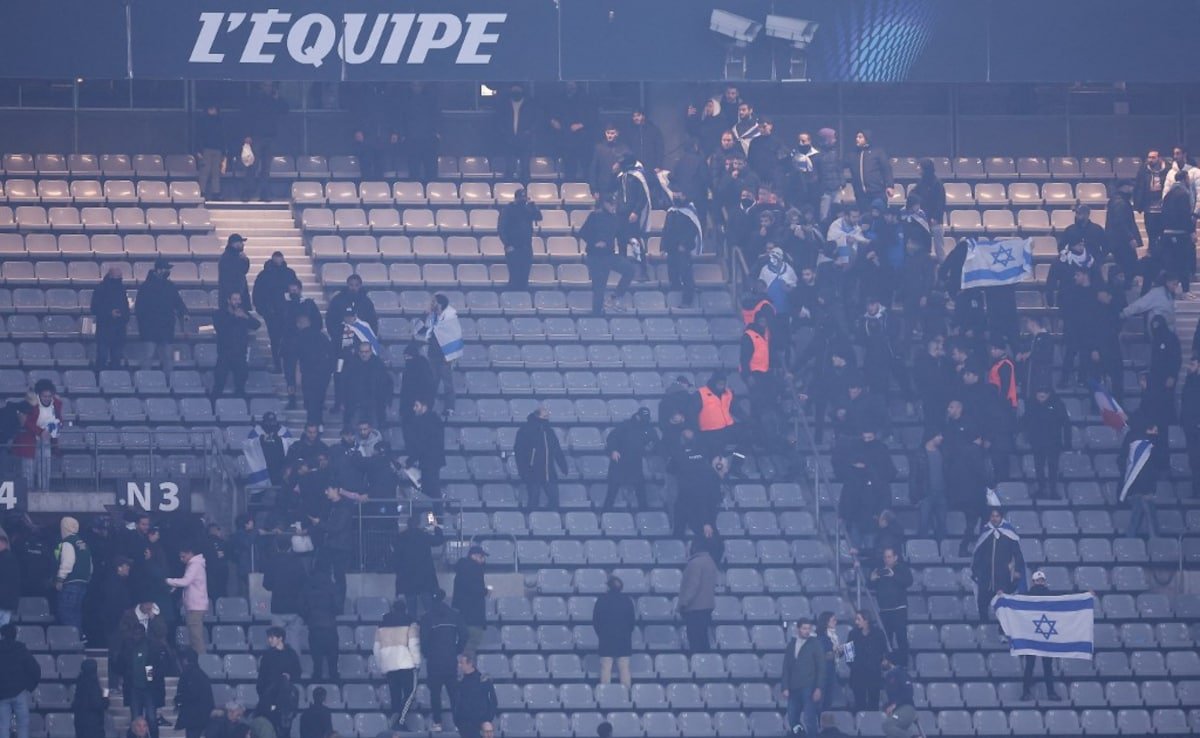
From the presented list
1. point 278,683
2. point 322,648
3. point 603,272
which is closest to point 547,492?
point 322,648

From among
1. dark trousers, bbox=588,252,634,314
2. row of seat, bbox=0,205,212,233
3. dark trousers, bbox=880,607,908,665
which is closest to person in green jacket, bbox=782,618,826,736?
dark trousers, bbox=880,607,908,665

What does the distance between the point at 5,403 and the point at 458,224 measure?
6587 millimetres

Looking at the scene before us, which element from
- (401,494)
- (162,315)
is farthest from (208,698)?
(162,315)

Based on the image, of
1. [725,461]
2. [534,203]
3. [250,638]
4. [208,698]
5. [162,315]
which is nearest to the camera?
[208,698]

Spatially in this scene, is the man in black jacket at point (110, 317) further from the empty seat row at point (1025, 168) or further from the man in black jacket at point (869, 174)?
the empty seat row at point (1025, 168)

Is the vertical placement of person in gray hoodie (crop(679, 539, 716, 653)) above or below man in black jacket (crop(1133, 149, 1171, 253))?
below

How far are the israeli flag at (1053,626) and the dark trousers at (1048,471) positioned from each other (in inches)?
101

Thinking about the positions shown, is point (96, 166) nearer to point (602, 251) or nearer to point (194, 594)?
point (602, 251)

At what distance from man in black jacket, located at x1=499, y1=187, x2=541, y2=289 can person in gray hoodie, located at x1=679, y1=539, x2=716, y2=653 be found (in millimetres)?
6096

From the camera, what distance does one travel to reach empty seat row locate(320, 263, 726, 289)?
29281mm

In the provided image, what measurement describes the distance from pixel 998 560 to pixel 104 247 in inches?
471

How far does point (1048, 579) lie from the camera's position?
993 inches

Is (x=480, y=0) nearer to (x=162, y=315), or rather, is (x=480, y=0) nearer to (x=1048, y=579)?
(x=162, y=315)

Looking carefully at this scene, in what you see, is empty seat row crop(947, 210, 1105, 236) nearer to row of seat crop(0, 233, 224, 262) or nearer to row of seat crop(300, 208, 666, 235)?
row of seat crop(300, 208, 666, 235)
